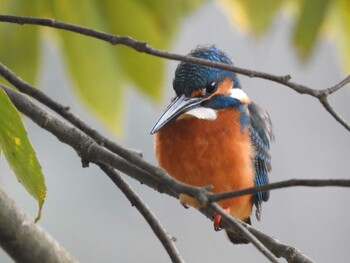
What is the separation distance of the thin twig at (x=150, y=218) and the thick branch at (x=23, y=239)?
4.4 inches

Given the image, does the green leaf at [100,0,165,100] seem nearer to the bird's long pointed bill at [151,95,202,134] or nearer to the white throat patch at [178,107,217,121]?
the bird's long pointed bill at [151,95,202,134]

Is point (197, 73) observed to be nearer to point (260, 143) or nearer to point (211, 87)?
point (211, 87)

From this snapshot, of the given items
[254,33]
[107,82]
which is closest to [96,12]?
[107,82]

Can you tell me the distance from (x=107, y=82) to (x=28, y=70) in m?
0.14

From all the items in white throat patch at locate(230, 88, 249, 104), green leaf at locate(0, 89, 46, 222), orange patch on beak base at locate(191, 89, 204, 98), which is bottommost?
green leaf at locate(0, 89, 46, 222)

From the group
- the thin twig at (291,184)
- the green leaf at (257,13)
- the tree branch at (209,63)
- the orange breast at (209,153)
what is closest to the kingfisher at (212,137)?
the orange breast at (209,153)

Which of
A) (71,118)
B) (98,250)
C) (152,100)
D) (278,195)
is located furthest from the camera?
→ (278,195)

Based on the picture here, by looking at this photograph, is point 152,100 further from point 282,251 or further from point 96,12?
point 282,251

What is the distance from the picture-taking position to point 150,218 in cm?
114

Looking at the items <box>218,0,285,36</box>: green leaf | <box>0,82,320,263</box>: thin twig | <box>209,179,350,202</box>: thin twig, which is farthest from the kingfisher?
<box>209,179,350,202</box>: thin twig

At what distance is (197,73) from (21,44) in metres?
0.38

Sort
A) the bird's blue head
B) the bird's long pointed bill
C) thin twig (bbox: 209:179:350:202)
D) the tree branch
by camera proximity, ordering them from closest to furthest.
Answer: thin twig (bbox: 209:179:350:202), the tree branch, the bird's long pointed bill, the bird's blue head

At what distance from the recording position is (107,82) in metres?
1.22

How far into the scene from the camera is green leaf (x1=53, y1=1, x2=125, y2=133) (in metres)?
1.22
